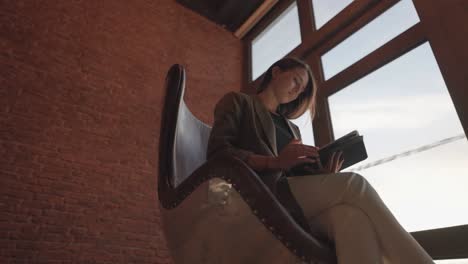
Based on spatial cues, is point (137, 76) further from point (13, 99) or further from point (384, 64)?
point (384, 64)

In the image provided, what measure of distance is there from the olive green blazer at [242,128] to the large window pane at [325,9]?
279 centimetres

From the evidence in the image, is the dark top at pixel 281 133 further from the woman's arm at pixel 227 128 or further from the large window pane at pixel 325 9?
the large window pane at pixel 325 9

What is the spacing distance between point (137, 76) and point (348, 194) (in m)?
3.30

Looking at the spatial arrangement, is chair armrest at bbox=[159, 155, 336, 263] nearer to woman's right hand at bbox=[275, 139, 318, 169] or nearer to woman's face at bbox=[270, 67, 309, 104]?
woman's right hand at bbox=[275, 139, 318, 169]

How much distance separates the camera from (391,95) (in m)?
2.62

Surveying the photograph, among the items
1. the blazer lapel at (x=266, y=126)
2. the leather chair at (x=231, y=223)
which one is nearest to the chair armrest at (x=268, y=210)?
the leather chair at (x=231, y=223)

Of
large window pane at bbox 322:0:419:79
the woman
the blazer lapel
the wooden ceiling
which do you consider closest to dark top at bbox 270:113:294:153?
the woman

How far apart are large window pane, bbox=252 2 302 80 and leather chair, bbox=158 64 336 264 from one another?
3.50 metres

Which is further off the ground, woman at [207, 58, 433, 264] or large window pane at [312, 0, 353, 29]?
large window pane at [312, 0, 353, 29]

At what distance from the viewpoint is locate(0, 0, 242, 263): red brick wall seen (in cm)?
250

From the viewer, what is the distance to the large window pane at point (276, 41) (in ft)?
13.6

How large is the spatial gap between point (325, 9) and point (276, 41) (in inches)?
37.1

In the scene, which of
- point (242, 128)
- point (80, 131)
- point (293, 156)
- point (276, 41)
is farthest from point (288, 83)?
point (276, 41)

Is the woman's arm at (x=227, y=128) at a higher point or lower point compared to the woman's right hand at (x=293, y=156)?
higher
